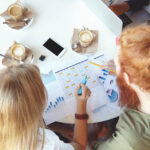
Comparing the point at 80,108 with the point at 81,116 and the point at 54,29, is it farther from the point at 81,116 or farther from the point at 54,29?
the point at 54,29

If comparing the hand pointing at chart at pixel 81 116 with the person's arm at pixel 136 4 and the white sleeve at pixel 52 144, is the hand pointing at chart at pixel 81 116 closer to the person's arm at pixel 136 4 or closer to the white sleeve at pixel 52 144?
the white sleeve at pixel 52 144

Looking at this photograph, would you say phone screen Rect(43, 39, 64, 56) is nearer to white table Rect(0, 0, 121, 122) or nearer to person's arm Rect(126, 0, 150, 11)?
white table Rect(0, 0, 121, 122)

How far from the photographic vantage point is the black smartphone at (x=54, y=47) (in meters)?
1.02

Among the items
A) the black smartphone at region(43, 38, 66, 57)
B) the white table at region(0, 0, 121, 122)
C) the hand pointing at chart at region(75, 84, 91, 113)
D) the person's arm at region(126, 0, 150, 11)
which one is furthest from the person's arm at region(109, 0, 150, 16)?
the hand pointing at chart at region(75, 84, 91, 113)

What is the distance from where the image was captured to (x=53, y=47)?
1022 mm

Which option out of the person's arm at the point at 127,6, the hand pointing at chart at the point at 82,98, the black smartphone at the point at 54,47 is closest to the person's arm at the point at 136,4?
the person's arm at the point at 127,6

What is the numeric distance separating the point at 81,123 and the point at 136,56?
0.46 metres

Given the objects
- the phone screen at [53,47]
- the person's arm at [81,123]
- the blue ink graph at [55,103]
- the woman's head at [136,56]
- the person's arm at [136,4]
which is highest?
the phone screen at [53,47]

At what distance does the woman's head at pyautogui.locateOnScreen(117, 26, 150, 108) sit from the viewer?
62 cm

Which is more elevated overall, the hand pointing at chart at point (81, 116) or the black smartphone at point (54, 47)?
the black smartphone at point (54, 47)

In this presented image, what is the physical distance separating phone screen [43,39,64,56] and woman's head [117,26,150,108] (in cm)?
38

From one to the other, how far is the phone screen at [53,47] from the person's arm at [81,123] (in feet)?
0.75

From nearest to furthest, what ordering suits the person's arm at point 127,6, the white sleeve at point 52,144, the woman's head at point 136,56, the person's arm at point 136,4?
the woman's head at point 136,56 < the white sleeve at point 52,144 < the person's arm at point 127,6 < the person's arm at point 136,4

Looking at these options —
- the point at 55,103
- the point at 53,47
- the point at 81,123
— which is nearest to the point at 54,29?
the point at 53,47
